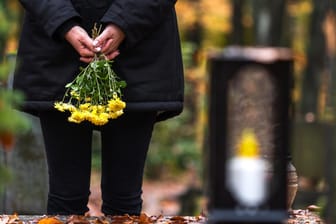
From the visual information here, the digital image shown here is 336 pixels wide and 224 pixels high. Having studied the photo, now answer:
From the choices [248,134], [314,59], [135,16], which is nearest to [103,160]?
[135,16]

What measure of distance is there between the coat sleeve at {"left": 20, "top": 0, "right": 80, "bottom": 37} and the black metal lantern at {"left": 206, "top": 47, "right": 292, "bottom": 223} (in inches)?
55.0

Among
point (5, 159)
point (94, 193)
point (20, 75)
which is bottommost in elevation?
point (94, 193)

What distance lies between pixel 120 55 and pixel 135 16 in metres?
0.20

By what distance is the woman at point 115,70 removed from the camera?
13.9 ft

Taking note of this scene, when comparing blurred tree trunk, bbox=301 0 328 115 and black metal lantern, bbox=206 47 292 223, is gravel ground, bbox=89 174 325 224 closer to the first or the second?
blurred tree trunk, bbox=301 0 328 115

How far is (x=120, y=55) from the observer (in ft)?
14.2

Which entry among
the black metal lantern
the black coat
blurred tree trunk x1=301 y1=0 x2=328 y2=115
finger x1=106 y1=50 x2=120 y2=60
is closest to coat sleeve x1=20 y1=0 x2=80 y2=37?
the black coat

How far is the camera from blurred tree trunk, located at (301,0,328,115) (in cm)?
1638

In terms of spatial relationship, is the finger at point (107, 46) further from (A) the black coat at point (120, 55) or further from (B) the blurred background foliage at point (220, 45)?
(B) the blurred background foliage at point (220, 45)

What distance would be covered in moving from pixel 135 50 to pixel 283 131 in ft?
4.84

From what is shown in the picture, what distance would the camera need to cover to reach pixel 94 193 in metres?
13.2

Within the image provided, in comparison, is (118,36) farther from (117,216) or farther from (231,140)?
(231,140)

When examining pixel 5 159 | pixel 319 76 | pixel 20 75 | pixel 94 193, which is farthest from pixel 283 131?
pixel 319 76

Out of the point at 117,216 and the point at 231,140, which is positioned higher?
the point at 231,140
